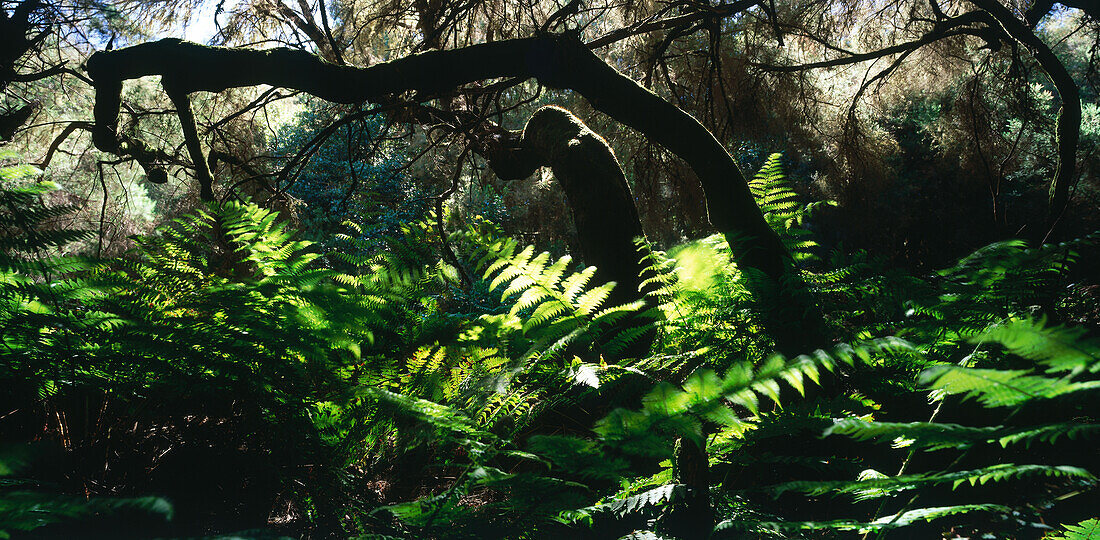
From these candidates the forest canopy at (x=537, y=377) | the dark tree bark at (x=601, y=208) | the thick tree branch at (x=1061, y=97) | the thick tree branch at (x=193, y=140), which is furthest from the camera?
the thick tree branch at (x=1061, y=97)

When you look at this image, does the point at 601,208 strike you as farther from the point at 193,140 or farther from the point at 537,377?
A: the point at 193,140

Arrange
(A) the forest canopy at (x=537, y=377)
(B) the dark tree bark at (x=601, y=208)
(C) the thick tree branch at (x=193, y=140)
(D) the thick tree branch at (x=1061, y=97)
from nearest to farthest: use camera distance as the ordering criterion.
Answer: (A) the forest canopy at (x=537, y=377), (B) the dark tree bark at (x=601, y=208), (C) the thick tree branch at (x=193, y=140), (D) the thick tree branch at (x=1061, y=97)

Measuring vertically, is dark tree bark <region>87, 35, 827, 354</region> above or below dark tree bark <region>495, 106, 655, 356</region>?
above

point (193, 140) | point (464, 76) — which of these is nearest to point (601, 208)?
point (464, 76)

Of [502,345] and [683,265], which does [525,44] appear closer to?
[683,265]

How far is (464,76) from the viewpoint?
10.5 feet

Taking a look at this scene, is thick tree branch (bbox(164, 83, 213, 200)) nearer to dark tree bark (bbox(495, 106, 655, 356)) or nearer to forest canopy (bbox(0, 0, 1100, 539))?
forest canopy (bbox(0, 0, 1100, 539))

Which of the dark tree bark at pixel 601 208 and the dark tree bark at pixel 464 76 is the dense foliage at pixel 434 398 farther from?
the dark tree bark at pixel 464 76

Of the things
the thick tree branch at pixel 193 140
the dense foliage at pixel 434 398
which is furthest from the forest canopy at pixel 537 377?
the thick tree branch at pixel 193 140

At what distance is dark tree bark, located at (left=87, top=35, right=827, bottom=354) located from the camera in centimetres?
275

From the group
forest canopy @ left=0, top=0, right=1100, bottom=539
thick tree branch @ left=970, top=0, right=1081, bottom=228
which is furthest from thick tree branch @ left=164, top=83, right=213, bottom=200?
thick tree branch @ left=970, top=0, right=1081, bottom=228

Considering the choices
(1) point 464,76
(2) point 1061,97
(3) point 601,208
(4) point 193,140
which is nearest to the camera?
(3) point 601,208

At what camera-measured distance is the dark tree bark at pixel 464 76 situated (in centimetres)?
275

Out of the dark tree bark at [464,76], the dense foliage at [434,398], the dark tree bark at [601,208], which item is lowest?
the dense foliage at [434,398]
